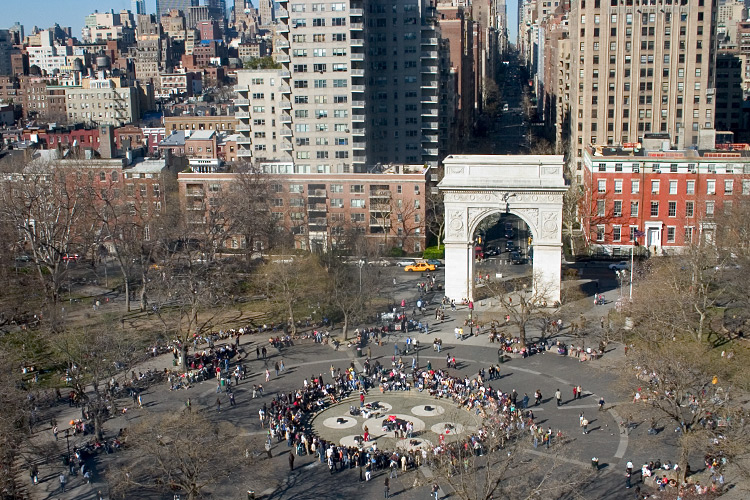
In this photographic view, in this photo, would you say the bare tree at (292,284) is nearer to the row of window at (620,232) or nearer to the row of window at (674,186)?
the row of window at (620,232)

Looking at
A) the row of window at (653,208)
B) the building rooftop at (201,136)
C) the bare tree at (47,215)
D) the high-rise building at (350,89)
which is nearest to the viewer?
the bare tree at (47,215)

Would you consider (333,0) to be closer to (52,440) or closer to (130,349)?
(130,349)

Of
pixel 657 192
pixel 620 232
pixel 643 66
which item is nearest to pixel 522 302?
pixel 620 232

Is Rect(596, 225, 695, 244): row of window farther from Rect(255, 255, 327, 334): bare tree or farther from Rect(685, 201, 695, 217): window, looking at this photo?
Rect(255, 255, 327, 334): bare tree

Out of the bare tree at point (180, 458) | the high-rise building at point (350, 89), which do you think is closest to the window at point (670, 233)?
the high-rise building at point (350, 89)

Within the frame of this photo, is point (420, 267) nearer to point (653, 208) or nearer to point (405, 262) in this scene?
point (405, 262)

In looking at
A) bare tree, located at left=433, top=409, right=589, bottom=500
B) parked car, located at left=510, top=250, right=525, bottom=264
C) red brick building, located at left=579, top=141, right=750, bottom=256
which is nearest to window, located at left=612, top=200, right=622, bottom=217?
red brick building, located at left=579, top=141, right=750, bottom=256
